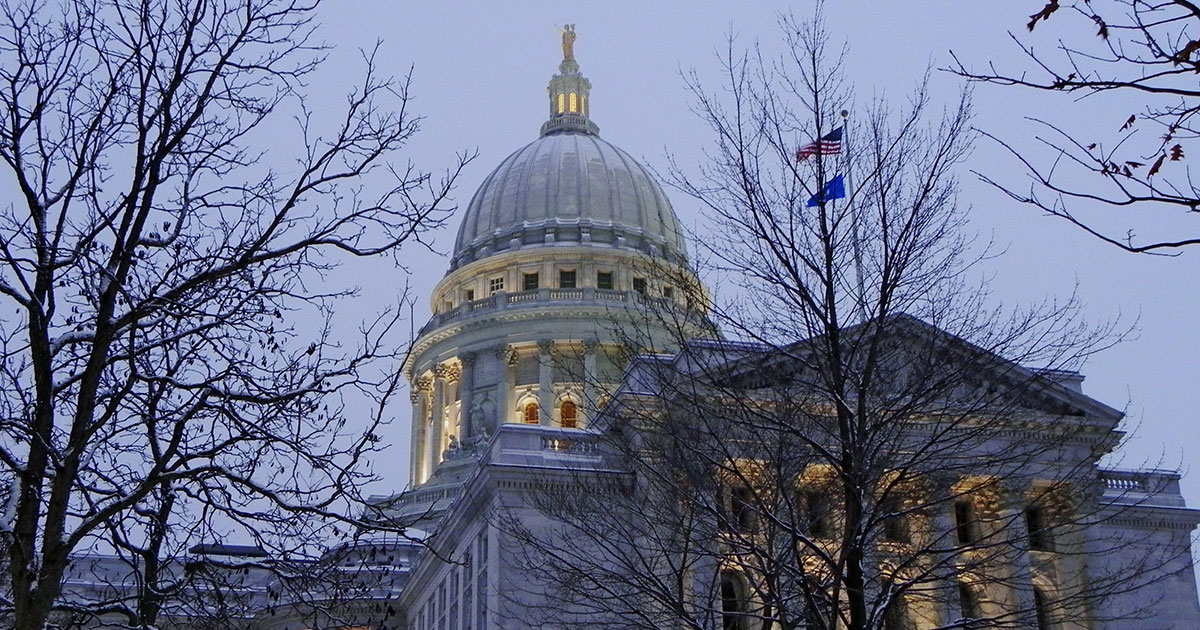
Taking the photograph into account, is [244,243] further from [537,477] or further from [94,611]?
[537,477]

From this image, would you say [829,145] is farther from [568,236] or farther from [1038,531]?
[568,236]

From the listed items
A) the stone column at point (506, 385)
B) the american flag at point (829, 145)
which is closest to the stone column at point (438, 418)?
the stone column at point (506, 385)

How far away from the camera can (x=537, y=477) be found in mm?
45000

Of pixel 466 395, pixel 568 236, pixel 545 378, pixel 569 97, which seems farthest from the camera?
pixel 569 97

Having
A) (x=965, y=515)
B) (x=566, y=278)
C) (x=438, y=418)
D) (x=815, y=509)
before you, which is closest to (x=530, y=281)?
(x=566, y=278)

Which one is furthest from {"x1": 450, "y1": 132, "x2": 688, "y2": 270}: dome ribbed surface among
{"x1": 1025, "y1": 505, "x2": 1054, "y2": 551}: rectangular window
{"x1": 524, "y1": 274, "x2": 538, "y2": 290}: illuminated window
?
{"x1": 1025, "y1": 505, "x2": 1054, "y2": 551}: rectangular window

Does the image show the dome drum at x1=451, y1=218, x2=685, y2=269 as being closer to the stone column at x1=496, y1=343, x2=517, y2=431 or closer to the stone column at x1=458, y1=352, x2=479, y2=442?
the stone column at x1=458, y1=352, x2=479, y2=442

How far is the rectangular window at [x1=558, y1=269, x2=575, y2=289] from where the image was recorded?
8538 cm

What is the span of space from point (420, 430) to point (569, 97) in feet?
95.6

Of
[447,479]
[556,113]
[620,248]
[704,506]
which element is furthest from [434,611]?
[556,113]

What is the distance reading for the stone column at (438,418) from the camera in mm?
83500

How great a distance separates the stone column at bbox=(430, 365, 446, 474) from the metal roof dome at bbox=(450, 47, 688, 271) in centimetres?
807

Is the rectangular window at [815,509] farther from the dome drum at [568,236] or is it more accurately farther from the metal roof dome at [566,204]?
the dome drum at [568,236]

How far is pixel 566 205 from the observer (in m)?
89.0
